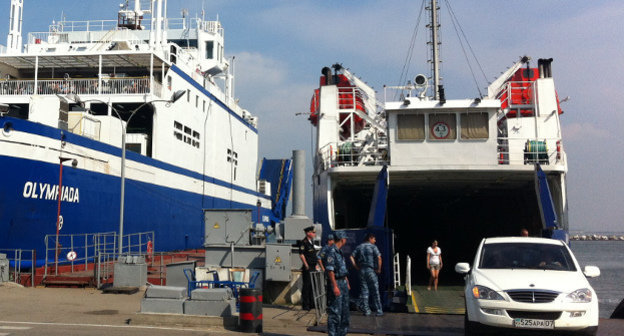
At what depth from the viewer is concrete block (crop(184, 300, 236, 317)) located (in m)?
10.7

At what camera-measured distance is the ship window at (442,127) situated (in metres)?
17.7

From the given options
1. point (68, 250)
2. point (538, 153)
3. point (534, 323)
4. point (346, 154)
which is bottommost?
point (534, 323)

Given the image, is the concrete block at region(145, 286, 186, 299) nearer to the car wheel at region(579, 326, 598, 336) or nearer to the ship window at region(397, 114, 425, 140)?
the car wheel at region(579, 326, 598, 336)

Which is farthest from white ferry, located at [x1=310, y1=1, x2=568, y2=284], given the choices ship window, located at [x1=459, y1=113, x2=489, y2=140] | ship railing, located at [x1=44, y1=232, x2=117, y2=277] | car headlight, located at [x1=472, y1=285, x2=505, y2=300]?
ship railing, located at [x1=44, y1=232, x2=117, y2=277]

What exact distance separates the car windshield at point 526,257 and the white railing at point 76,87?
76.9 feet

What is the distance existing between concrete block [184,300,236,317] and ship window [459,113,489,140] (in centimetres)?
998

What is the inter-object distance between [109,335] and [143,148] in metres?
20.1

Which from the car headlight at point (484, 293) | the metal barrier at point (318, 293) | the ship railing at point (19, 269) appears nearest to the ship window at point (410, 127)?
the metal barrier at point (318, 293)

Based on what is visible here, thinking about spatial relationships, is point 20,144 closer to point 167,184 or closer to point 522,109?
point 167,184

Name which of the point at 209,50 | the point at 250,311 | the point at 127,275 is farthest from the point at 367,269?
the point at 209,50

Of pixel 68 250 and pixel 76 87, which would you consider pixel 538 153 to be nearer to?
pixel 68 250

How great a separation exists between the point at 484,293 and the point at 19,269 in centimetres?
1488

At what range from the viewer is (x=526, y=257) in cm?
963

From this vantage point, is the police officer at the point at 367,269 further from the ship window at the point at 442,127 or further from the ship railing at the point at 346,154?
the ship railing at the point at 346,154
